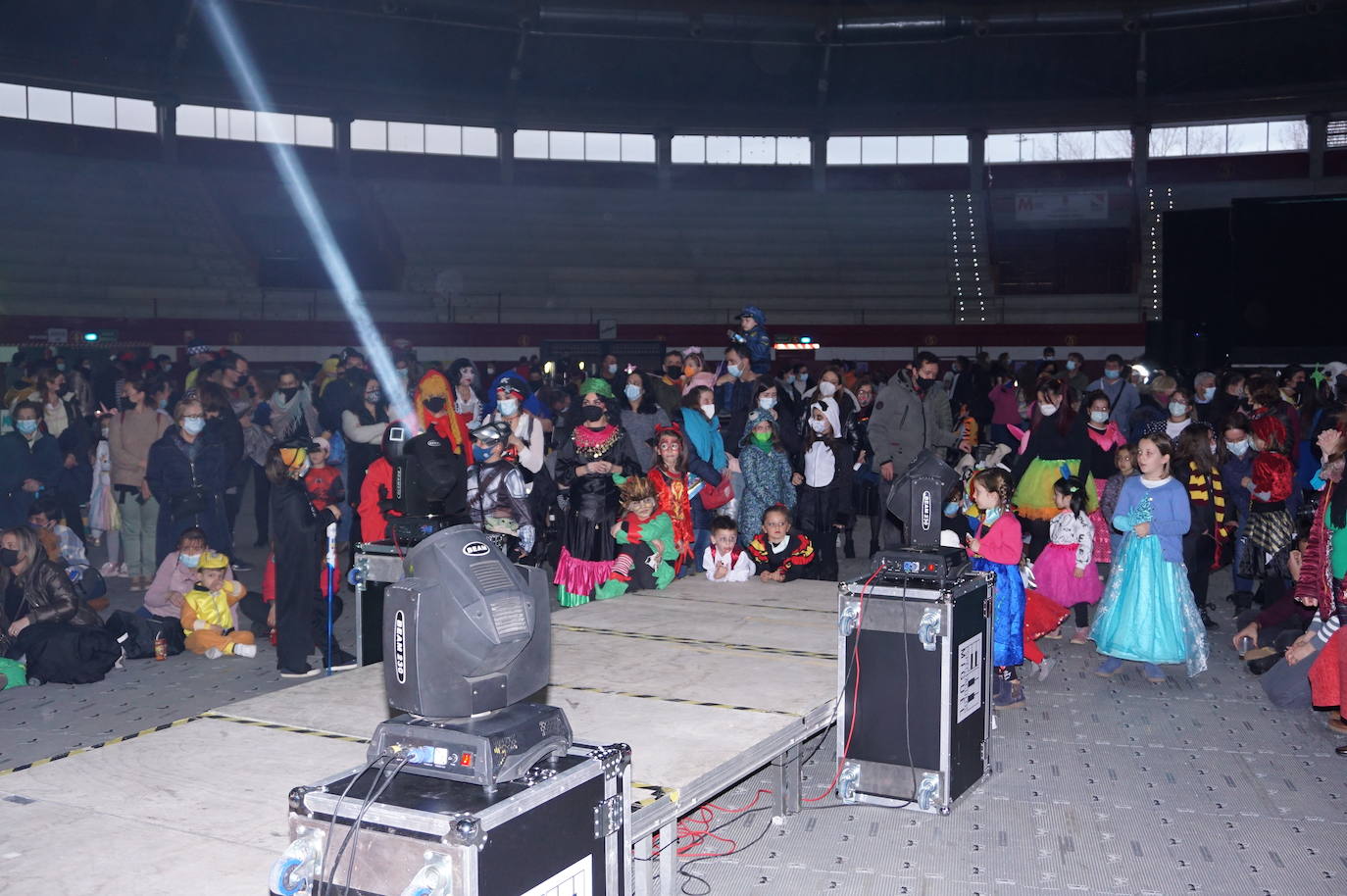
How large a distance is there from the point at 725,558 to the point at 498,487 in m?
1.48

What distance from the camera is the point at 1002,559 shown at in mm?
6812

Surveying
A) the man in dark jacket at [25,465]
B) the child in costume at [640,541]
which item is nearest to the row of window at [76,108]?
the man in dark jacket at [25,465]

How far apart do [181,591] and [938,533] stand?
5.29 metres

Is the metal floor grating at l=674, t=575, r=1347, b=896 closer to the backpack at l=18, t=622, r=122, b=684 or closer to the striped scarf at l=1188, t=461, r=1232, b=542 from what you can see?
the striped scarf at l=1188, t=461, r=1232, b=542

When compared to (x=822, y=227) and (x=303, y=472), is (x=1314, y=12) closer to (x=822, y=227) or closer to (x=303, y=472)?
(x=822, y=227)

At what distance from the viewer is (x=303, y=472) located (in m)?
7.79

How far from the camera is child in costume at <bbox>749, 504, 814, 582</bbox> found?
306 inches

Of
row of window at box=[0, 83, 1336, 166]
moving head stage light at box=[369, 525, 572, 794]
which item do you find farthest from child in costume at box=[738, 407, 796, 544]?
row of window at box=[0, 83, 1336, 166]

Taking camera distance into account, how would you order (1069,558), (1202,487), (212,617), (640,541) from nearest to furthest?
(640,541) < (212,617) < (1069,558) < (1202,487)

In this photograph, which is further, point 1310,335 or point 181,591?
point 1310,335

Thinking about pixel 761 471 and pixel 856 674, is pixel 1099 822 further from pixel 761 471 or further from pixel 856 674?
pixel 761 471

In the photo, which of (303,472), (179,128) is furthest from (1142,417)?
(179,128)

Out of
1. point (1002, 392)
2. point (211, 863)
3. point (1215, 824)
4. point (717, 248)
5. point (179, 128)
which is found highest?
point (179, 128)

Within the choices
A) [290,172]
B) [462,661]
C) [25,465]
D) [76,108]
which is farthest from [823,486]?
[76,108]
